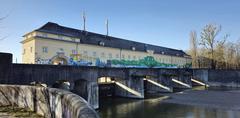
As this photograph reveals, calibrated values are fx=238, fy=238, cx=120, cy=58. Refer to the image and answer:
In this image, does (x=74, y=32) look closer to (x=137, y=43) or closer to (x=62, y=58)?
(x=62, y=58)

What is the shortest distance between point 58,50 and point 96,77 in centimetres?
1850

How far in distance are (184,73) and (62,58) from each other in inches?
1122

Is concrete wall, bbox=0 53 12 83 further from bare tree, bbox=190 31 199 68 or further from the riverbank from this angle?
bare tree, bbox=190 31 199 68

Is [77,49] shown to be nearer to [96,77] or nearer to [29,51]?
[29,51]

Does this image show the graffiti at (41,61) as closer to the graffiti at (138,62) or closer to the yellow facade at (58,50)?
the yellow facade at (58,50)

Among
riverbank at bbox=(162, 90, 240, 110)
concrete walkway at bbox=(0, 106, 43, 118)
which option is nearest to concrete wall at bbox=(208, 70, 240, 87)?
riverbank at bbox=(162, 90, 240, 110)

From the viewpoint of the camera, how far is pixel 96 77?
32.4 m

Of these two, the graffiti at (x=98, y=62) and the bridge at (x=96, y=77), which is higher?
the graffiti at (x=98, y=62)

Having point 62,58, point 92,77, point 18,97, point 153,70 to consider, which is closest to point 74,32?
point 62,58

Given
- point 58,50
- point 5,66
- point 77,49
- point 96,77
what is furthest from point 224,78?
point 5,66

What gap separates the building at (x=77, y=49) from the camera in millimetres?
45406

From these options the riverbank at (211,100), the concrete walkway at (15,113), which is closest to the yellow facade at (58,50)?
the riverbank at (211,100)

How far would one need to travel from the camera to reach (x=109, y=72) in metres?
35.7

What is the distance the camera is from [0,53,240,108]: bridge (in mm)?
21797
